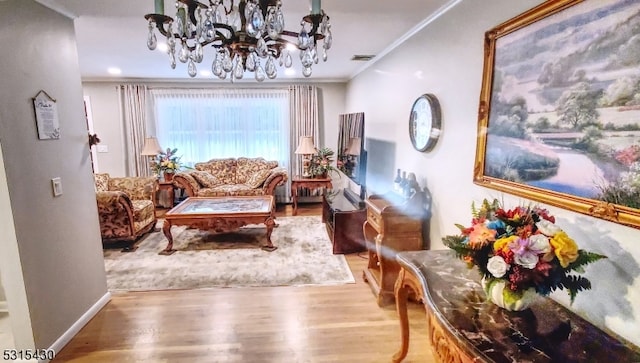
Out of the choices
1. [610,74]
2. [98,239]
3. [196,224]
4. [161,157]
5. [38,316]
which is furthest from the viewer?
[161,157]

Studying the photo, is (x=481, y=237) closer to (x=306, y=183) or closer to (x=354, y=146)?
(x=354, y=146)

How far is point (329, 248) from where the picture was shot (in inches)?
159

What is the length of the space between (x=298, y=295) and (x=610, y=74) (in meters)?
2.61

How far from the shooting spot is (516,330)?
115cm

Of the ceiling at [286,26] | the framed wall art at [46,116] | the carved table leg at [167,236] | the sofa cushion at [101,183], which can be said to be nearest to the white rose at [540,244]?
the ceiling at [286,26]

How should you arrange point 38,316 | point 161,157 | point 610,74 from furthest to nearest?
point 161,157 → point 38,316 → point 610,74

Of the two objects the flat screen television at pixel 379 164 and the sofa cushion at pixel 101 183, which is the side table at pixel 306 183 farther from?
the sofa cushion at pixel 101 183

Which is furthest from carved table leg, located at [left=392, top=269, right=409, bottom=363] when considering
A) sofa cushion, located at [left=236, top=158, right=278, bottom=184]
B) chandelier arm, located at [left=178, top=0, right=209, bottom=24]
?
sofa cushion, located at [left=236, top=158, right=278, bottom=184]

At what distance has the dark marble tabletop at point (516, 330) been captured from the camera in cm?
103

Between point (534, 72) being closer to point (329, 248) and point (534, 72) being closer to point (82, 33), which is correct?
point (329, 248)

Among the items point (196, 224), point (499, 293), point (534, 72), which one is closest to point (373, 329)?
point (499, 293)

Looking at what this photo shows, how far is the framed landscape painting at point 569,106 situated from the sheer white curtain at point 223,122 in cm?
481

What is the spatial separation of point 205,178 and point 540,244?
522 centimetres

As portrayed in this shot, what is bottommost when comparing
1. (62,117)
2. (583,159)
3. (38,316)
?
(38,316)
